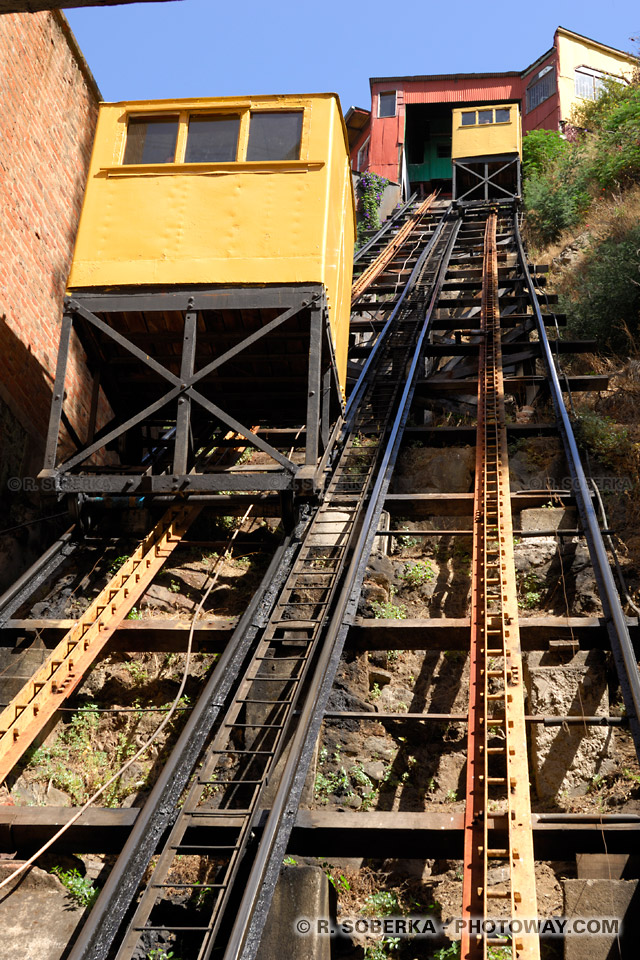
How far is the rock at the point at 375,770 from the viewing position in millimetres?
4980

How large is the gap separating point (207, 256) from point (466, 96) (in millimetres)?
28462

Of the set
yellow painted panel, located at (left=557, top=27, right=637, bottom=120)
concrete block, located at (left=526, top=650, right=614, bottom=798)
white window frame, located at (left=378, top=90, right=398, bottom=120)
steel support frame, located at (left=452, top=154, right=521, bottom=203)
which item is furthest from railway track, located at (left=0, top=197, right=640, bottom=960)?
white window frame, located at (left=378, top=90, right=398, bottom=120)

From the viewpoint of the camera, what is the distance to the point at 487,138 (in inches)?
992

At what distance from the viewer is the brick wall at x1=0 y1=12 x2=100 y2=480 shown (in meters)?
7.86

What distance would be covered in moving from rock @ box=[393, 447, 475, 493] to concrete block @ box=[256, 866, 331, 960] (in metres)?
4.80

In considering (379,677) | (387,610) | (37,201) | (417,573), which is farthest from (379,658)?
(37,201)

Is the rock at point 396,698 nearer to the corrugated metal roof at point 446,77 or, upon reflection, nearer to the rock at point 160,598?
the rock at point 160,598

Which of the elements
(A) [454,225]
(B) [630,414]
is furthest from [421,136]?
(B) [630,414]

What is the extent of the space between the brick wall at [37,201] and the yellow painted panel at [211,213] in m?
1.55

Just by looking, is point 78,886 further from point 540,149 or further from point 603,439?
point 540,149

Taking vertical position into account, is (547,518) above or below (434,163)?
below

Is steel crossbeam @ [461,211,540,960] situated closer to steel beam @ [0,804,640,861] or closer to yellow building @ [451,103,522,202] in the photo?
steel beam @ [0,804,640,861]

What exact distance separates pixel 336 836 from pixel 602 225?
15516 mm

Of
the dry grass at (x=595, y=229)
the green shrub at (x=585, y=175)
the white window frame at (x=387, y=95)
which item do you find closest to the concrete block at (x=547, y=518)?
the dry grass at (x=595, y=229)
